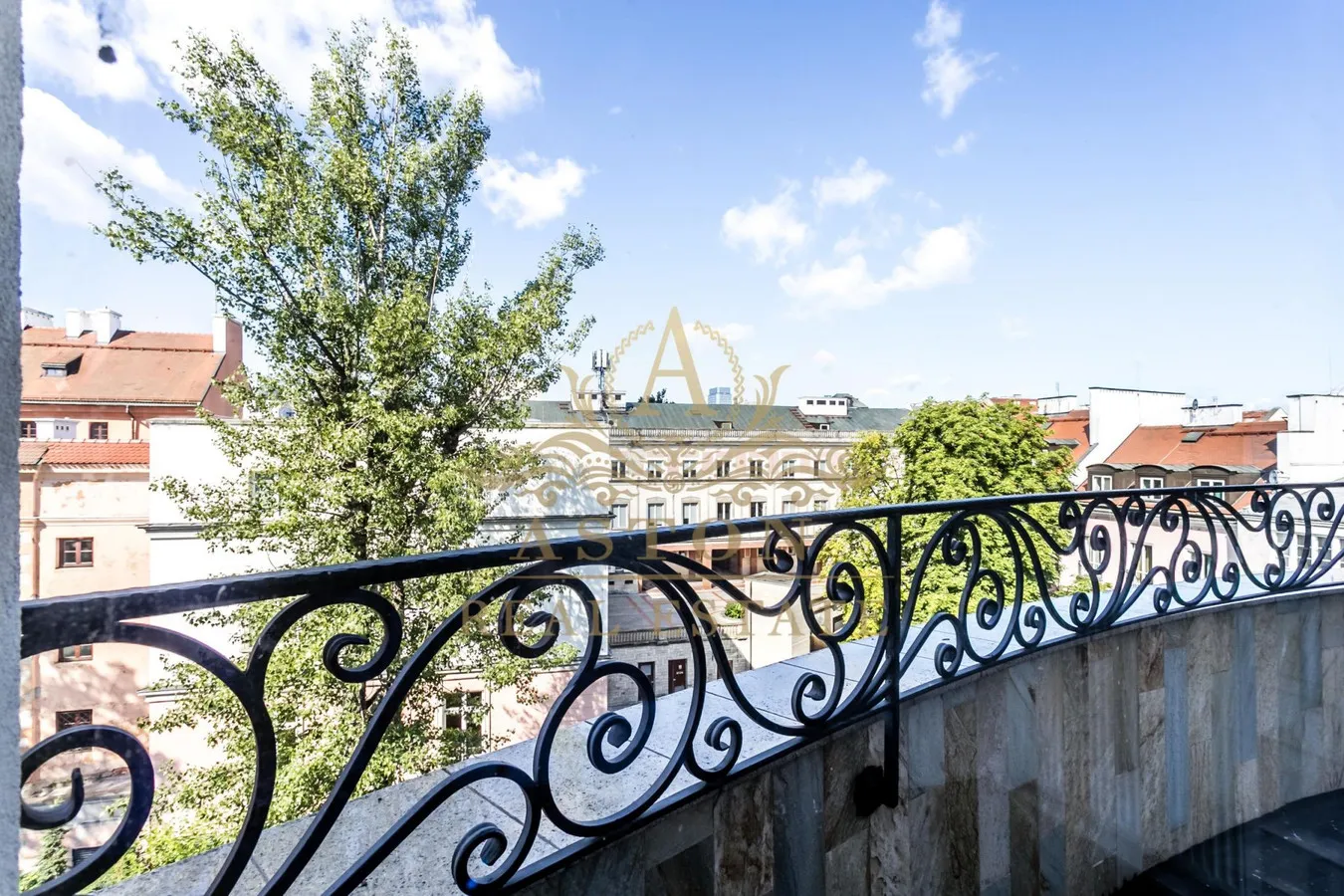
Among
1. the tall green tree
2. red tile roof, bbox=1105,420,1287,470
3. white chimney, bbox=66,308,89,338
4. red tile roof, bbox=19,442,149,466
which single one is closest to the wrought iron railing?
the tall green tree

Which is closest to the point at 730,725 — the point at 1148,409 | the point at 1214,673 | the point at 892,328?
the point at 1214,673

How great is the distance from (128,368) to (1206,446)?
2927 centimetres

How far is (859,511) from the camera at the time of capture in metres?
1.68

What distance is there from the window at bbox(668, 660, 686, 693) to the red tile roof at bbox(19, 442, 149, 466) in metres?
13.3

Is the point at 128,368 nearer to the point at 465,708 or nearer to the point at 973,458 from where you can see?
the point at 465,708

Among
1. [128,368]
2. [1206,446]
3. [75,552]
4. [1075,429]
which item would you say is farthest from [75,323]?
[1206,446]

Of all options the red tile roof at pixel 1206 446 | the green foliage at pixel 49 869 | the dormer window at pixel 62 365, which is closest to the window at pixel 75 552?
the dormer window at pixel 62 365

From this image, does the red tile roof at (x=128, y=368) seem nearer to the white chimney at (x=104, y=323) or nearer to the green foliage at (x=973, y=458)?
the white chimney at (x=104, y=323)

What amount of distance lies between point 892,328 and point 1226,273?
7.46 meters

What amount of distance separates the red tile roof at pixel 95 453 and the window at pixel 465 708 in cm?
970

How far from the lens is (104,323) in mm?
18062

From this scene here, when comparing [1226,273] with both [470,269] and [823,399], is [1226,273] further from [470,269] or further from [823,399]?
[823,399]

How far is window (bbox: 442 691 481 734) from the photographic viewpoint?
9.46 meters

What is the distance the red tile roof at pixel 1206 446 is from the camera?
639 inches
